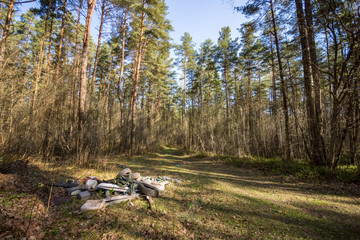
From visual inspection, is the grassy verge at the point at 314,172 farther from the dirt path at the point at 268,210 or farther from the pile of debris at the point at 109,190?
the pile of debris at the point at 109,190

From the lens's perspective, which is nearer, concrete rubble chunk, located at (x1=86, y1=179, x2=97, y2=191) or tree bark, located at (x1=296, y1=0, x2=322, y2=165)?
concrete rubble chunk, located at (x1=86, y1=179, x2=97, y2=191)

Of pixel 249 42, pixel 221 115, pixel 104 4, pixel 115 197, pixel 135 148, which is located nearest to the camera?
pixel 115 197

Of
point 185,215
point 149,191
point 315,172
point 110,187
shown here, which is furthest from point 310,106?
point 110,187

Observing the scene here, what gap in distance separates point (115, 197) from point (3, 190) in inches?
72.8

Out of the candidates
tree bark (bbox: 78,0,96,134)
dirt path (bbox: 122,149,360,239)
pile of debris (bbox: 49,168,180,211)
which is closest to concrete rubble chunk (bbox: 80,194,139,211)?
pile of debris (bbox: 49,168,180,211)

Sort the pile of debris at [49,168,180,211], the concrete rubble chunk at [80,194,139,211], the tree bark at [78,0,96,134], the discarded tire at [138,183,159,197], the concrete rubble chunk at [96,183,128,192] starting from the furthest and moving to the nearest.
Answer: the tree bark at [78,0,96,134] → the discarded tire at [138,183,159,197] → the concrete rubble chunk at [96,183,128,192] → the pile of debris at [49,168,180,211] → the concrete rubble chunk at [80,194,139,211]

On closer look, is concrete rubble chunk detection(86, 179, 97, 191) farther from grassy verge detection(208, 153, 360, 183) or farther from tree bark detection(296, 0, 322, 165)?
tree bark detection(296, 0, 322, 165)

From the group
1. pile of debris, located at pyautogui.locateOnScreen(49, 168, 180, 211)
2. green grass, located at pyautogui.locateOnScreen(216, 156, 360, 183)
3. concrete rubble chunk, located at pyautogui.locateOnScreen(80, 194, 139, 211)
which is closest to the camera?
concrete rubble chunk, located at pyautogui.locateOnScreen(80, 194, 139, 211)

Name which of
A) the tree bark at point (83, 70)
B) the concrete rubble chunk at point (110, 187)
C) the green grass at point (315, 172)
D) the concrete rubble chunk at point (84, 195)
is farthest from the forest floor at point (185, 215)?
the tree bark at point (83, 70)

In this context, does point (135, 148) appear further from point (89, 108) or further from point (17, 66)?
point (17, 66)

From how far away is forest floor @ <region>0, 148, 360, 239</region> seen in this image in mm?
1985

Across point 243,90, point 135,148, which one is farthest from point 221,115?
point 243,90

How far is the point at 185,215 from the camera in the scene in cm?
267

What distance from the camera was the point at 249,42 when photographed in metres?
15.3
